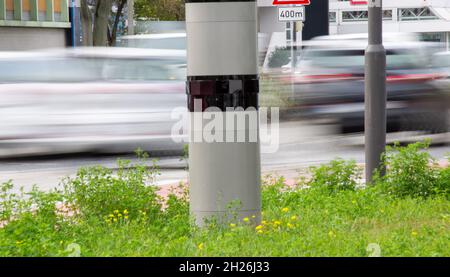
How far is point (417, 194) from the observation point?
396 inches

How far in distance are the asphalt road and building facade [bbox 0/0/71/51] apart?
23316 mm

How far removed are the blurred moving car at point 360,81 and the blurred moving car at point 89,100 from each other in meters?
3.40

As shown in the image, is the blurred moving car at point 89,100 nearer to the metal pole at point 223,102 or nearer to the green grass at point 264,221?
the green grass at point 264,221

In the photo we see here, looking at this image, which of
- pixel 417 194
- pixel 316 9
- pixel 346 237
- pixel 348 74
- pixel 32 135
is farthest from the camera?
pixel 316 9

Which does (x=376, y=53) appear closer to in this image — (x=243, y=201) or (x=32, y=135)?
(x=243, y=201)

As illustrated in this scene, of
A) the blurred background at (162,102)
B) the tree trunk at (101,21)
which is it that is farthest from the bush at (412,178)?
the tree trunk at (101,21)

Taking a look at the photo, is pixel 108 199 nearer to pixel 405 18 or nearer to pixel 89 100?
pixel 89 100

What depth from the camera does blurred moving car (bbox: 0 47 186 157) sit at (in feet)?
47.9

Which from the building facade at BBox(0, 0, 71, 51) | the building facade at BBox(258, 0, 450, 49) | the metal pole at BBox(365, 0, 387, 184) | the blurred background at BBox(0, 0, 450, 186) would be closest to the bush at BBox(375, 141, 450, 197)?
the metal pole at BBox(365, 0, 387, 184)

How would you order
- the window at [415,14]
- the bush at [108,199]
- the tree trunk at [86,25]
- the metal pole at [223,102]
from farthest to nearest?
the window at [415,14] → the tree trunk at [86,25] → the bush at [108,199] → the metal pole at [223,102]

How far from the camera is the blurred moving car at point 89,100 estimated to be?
1459 centimetres

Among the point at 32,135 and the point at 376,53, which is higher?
the point at 376,53

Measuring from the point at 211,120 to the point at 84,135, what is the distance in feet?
23.3

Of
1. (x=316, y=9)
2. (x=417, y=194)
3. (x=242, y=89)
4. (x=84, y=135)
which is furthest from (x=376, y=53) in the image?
(x=316, y=9)
